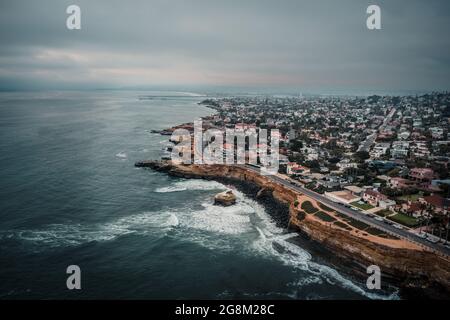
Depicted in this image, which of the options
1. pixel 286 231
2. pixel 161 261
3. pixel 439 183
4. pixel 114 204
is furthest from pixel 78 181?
pixel 439 183

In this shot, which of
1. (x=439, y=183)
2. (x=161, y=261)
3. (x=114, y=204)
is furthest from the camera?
(x=439, y=183)

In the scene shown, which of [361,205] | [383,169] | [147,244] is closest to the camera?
[147,244]

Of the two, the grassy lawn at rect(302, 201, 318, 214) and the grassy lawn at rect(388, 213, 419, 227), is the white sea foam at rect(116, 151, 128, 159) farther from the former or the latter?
the grassy lawn at rect(388, 213, 419, 227)

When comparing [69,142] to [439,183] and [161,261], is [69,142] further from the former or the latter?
[439,183]

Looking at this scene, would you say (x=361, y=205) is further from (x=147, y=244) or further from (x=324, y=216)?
(x=147, y=244)

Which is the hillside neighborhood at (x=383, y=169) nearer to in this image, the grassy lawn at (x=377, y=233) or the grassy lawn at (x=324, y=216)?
the grassy lawn at (x=377, y=233)

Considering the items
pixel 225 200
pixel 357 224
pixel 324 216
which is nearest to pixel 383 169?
pixel 324 216
